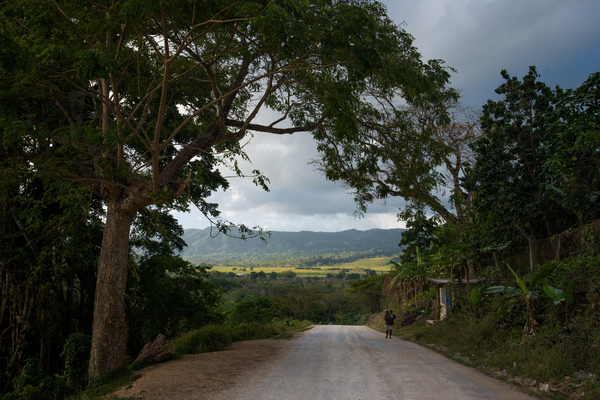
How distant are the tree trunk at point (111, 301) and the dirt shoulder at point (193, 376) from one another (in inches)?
34.6

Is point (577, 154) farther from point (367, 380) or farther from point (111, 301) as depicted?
point (111, 301)

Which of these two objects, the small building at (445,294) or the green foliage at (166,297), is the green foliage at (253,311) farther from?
the small building at (445,294)

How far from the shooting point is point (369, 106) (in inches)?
472

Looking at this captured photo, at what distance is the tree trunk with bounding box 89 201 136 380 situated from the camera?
8.91m

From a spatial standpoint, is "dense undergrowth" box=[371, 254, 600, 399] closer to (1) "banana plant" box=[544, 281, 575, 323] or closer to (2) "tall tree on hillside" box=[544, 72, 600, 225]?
(1) "banana plant" box=[544, 281, 575, 323]

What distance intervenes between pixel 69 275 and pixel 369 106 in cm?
1147

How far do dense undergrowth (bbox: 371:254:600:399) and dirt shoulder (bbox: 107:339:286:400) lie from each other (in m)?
5.44

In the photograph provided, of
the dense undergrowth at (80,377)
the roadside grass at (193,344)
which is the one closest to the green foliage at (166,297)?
the roadside grass at (193,344)

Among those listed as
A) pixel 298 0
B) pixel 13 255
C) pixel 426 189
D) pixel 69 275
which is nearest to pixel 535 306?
pixel 426 189

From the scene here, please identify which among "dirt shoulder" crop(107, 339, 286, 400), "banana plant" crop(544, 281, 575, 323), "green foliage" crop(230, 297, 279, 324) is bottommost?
"green foliage" crop(230, 297, 279, 324)

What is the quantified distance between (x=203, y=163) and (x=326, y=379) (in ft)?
25.7

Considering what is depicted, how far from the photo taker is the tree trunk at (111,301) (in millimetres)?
8914

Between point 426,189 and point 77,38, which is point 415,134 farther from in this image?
point 77,38

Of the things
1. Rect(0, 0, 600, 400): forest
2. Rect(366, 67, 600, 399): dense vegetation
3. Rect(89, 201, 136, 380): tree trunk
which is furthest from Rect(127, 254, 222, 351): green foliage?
Rect(366, 67, 600, 399): dense vegetation
